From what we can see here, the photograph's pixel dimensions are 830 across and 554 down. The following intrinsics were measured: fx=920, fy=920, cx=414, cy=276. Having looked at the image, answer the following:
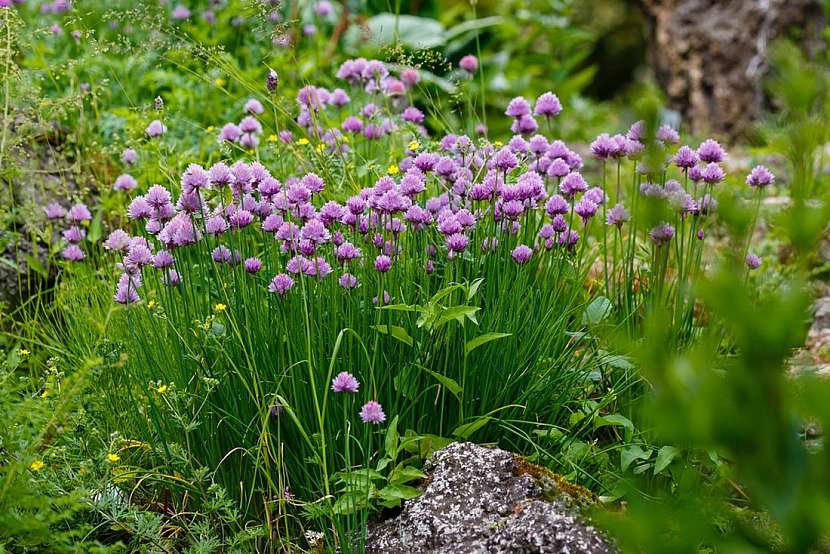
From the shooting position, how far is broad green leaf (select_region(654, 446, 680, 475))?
7.48 ft

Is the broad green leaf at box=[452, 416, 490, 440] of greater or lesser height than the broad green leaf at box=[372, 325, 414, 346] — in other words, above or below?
below

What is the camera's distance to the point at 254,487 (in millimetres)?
2365

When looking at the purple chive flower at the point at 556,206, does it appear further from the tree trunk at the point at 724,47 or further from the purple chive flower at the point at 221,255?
the tree trunk at the point at 724,47

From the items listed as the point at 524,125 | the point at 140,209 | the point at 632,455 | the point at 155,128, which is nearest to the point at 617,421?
the point at 632,455

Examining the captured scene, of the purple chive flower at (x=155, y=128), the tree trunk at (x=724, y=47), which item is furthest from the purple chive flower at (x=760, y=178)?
the tree trunk at (x=724, y=47)

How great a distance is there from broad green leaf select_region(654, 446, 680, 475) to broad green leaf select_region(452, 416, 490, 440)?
437 mm

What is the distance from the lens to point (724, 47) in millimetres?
7414

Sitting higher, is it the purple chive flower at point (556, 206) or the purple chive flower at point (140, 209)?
the purple chive flower at point (140, 209)

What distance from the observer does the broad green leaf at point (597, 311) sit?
2627 millimetres

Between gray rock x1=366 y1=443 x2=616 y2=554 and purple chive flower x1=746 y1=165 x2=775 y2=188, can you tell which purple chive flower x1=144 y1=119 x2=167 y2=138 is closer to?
gray rock x1=366 y1=443 x2=616 y2=554

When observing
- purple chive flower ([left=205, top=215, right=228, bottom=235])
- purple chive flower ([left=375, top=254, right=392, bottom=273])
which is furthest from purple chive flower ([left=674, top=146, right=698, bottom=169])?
purple chive flower ([left=205, top=215, right=228, bottom=235])

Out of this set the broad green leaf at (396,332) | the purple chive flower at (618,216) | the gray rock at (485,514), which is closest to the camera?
the gray rock at (485,514)

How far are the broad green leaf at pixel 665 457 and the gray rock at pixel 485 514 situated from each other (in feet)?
0.93

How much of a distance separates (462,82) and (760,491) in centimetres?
209
